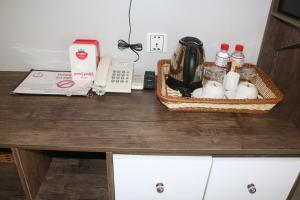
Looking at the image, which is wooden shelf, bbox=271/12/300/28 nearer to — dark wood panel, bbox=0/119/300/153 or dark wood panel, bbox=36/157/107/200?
dark wood panel, bbox=0/119/300/153

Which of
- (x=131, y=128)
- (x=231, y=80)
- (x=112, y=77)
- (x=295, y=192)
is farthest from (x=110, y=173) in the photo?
(x=295, y=192)

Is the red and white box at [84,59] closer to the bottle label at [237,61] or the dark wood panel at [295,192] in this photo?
the bottle label at [237,61]

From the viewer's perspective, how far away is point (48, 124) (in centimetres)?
94

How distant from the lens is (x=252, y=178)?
3.11ft

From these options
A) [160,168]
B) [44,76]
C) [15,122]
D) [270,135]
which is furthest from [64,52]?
[270,135]

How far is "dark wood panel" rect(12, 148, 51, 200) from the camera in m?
0.92

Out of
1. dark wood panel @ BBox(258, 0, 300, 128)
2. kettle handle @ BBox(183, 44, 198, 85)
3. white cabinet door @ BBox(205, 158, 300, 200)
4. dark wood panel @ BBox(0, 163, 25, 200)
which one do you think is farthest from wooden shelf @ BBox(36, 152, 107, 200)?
dark wood panel @ BBox(258, 0, 300, 128)

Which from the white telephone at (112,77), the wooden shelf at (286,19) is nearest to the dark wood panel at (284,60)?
the wooden shelf at (286,19)

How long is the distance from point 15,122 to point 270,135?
3.11 ft

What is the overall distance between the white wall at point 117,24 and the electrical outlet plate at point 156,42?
0.02 metres

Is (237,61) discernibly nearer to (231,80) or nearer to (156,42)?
(231,80)

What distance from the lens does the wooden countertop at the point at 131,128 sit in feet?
2.80

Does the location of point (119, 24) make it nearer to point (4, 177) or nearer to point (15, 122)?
point (15, 122)

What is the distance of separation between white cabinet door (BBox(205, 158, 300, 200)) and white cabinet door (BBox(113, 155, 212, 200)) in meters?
0.05
